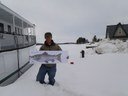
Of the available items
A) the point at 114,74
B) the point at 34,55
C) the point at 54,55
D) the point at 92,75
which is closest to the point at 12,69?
the point at 34,55

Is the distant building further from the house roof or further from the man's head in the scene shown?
the man's head

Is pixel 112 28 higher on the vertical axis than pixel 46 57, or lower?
higher

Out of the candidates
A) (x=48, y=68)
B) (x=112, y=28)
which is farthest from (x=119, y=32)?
(x=48, y=68)

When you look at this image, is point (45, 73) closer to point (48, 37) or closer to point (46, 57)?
point (46, 57)

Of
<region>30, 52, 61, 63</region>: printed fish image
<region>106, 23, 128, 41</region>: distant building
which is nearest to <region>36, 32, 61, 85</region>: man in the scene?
<region>30, 52, 61, 63</region>: printed fish image

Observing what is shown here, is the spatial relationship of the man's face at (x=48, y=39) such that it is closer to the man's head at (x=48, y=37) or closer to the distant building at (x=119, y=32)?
the man's head at (x=48, y=37)

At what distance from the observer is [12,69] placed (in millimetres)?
7762

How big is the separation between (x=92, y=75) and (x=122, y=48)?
14.9 m

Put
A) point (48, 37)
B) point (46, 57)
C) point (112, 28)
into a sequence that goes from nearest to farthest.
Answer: point (48, 37)
point (46, 57)
point (112, 28)

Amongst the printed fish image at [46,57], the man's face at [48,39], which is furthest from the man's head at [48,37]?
the printed fish image at [46,57]

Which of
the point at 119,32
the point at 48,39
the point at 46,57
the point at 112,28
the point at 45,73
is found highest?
the point at 112,28

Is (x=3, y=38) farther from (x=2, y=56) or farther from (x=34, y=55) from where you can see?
(x=34, y=55)

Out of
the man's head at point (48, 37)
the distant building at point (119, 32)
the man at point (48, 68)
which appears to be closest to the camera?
the man's head at point (48, 37)

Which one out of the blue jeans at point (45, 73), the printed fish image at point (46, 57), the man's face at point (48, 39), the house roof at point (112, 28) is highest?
the house roof at point (112, 28)
